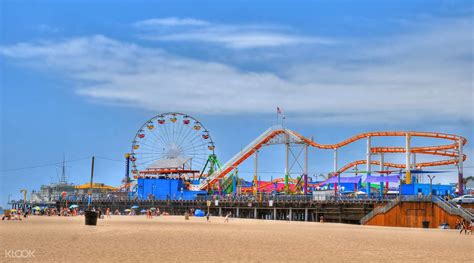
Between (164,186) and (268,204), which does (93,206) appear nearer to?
(164,186)

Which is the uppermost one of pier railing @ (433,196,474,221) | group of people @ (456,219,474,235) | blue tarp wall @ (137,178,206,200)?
blue tarp wall @ (137,178,206,200)

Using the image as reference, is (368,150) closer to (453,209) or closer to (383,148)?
(383,148)

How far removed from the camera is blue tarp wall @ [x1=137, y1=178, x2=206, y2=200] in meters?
82.5

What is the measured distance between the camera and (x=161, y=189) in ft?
281

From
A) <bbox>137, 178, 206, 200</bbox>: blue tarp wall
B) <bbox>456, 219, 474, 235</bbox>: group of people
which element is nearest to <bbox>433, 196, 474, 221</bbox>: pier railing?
<bbox>456, 219, 474, 235</bbox>: group of people

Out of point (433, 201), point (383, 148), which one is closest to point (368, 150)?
point (383, 148)

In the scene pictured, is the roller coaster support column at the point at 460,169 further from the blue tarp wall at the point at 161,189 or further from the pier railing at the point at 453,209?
the blue tarp wall at the point at 161,189

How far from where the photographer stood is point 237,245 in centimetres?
2070

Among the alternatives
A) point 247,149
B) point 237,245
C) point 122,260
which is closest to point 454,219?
point 237,245

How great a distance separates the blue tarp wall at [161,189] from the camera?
82.5 m

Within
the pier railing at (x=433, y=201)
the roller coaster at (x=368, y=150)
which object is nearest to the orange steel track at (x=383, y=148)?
the roller coaster at (x=368, y=150)

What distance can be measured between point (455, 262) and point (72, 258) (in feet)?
33.0

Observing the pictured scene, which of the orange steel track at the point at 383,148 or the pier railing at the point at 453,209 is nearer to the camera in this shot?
the pier railing at the point at 453,209

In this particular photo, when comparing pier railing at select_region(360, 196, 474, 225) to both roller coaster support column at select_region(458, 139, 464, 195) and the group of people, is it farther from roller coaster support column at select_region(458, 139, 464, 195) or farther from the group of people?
roller coaster support column at select_region(458, 139, 464, 195)
